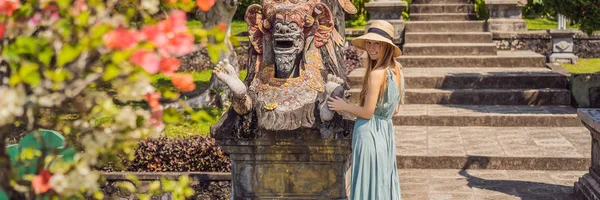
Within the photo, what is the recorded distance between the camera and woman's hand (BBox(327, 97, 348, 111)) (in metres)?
5.23

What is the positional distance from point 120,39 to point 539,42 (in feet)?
46.2

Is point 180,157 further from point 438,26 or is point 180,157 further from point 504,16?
point 504,16

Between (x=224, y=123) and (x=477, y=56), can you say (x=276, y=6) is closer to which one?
(x=224, y=123)

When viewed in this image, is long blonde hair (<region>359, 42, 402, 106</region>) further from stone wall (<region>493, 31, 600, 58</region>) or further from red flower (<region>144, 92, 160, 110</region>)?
stone wall (<region>493, 31, 600, 58</region>)

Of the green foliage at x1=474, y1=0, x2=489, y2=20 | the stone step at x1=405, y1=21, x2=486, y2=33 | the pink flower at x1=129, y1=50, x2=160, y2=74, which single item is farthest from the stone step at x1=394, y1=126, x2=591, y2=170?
the green foliage at x1=474, y1=0, x2=489, y2=20

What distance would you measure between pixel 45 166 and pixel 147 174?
15.0 ft

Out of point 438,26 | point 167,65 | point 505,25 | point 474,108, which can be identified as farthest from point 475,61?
point 167,65

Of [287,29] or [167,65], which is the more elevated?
[167,65]

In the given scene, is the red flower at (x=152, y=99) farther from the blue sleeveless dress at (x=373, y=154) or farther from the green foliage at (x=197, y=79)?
the green foliage at (x=197, y=79)

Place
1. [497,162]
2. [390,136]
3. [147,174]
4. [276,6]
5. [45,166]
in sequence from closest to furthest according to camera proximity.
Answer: [45,166], [390,136], [276,6], [147,174], [497,162]

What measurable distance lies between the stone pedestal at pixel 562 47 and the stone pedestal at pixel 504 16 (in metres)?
0.82

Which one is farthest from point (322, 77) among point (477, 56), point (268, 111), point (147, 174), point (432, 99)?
point (477, 56)

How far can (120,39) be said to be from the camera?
8.11 ft

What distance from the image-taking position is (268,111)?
567cm
